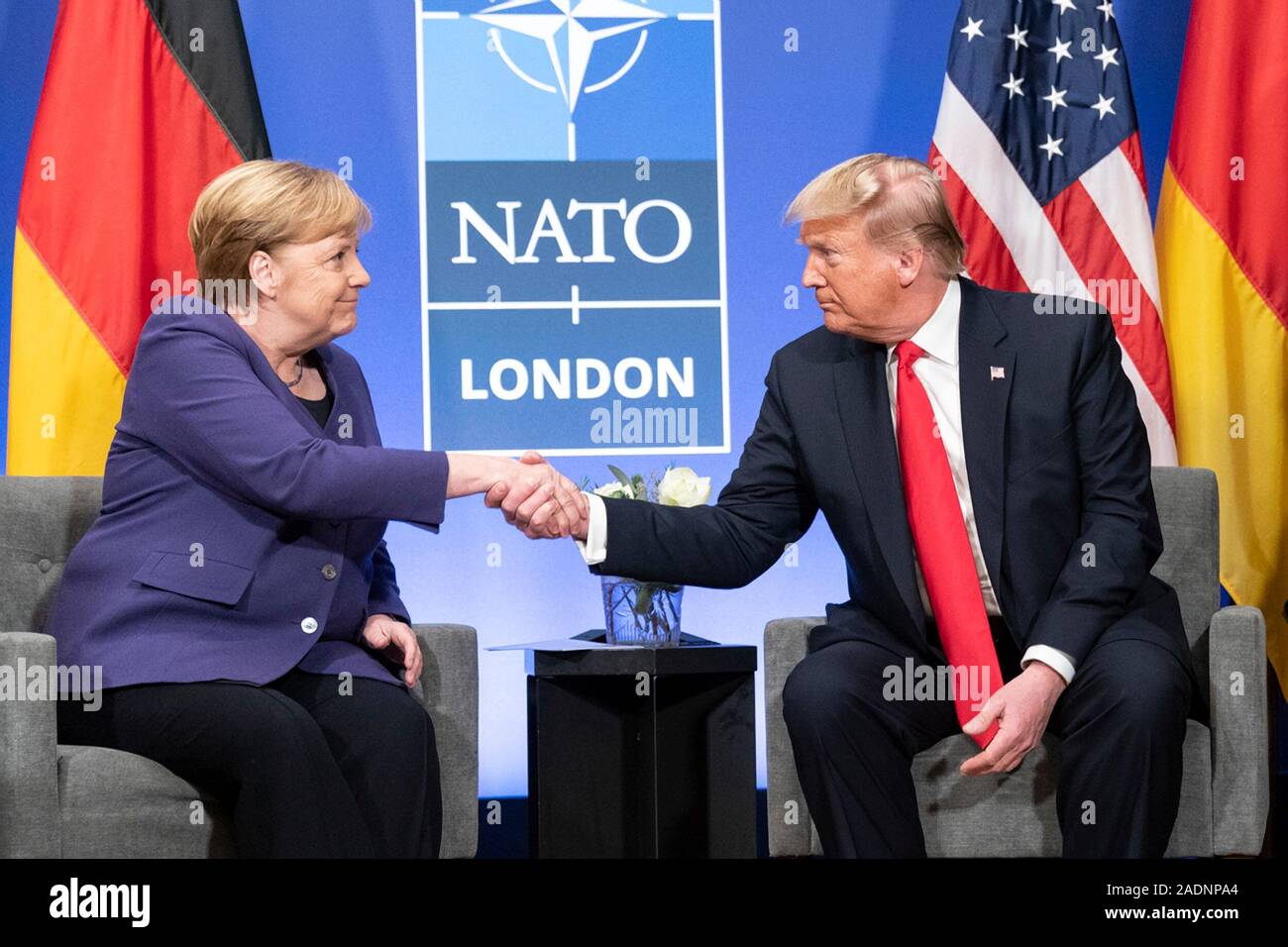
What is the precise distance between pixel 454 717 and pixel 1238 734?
54.0 inches

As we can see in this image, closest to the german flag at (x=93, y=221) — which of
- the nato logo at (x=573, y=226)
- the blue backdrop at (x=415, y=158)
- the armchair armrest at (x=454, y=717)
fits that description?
the blue backdrop at (x=415, y=158)

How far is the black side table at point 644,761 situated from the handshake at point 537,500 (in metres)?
0.37

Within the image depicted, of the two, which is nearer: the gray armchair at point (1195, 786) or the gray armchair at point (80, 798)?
the gray armchair at point (80, 798)

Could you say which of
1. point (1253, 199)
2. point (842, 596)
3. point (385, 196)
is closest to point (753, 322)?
point (842, 596)

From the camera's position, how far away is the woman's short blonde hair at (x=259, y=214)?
2479 mm

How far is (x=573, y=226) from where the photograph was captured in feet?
13.0

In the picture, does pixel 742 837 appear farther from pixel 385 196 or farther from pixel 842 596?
pixel 385 196

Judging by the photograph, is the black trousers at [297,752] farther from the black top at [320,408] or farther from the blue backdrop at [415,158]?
the blue backdrop at [415,158]

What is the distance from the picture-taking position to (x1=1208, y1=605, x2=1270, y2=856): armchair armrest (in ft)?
7.91

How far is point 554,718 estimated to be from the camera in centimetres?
297

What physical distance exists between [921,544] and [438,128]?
80.0 inches

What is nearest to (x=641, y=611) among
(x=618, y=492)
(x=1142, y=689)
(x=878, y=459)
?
(x=618, y=492)

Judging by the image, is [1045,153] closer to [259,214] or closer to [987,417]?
[987,417]

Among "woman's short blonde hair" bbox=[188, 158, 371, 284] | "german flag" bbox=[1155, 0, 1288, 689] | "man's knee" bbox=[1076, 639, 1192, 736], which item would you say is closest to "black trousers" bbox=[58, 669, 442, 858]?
"woman's short blonde hair" bbox=[188, 158, 371, 284]
